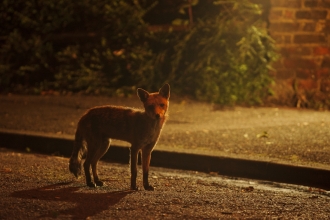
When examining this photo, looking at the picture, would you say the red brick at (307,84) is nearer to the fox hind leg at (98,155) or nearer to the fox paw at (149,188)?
the fox hind leg at (98,155)

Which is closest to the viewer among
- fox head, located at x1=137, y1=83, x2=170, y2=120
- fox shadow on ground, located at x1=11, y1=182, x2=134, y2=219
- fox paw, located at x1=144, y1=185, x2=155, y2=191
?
fox shadow on ground, located at x1=11, y1=182, x2=134, y2=219

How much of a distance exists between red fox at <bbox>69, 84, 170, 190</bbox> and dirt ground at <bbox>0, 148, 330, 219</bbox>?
0.69ft

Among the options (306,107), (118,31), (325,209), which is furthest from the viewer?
(118,31)

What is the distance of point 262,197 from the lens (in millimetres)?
6660

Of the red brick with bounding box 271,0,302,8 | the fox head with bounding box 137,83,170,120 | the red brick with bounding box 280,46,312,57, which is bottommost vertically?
the red brick with bounding box 280,46,312,57

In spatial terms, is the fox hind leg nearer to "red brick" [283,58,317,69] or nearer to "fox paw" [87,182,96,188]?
"fox paw" [87,182,96,188]

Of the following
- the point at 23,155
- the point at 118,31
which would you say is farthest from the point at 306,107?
the point at 23,155

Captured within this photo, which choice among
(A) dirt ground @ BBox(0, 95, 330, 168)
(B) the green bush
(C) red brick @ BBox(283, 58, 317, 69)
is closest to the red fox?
(A) dirt ground @ BBox(0, 95, 330, 168)

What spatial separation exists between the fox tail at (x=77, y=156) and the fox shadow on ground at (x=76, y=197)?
0.22 meters

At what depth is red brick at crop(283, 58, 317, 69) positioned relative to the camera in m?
13.9

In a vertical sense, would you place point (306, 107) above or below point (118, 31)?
below

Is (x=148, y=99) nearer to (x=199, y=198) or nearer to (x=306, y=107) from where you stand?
(x=199, y=198)

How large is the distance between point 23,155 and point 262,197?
3339 mm

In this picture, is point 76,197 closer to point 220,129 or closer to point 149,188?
point 149,188
